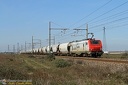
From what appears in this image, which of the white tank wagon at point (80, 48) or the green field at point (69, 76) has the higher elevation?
the white tank wagon at point (80, 48)

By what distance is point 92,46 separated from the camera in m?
49.0

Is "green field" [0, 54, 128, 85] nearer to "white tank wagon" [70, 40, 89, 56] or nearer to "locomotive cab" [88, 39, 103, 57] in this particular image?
"locomotive cab" [88, 39, 103, 57]

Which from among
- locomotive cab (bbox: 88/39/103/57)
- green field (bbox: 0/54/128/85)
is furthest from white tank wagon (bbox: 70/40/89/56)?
green field (bbox: 0/54/128/85)


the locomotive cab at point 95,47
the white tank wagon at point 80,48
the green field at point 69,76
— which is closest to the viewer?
the green field at point 69,76

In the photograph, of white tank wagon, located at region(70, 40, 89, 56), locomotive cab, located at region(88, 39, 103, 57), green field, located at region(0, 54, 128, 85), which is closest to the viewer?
green field, located at region(0, 54, 128, 85)

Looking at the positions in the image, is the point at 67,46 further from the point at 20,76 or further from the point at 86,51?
the point at 20,76

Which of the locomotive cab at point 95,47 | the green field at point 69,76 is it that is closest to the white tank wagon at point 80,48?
the locomotive cab at point 95,47

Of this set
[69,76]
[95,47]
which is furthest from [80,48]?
[69,76]

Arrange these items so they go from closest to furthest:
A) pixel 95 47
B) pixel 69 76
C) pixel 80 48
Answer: pixel 69 76
pixel 95 47
pixel 80 48

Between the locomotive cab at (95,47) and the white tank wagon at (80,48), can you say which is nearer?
the locomotive cab at (95,47)

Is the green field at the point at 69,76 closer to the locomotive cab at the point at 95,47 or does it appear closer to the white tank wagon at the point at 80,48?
the locomotive cab at the point at 95,47

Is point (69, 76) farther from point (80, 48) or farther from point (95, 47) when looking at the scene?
point (80, 48)

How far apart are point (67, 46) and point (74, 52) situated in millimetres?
6606

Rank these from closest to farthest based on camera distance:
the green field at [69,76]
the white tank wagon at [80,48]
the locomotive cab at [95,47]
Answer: the green field at [69,76]
the locomotive cab at [95,47]
the white tank wagon at [80,48]
